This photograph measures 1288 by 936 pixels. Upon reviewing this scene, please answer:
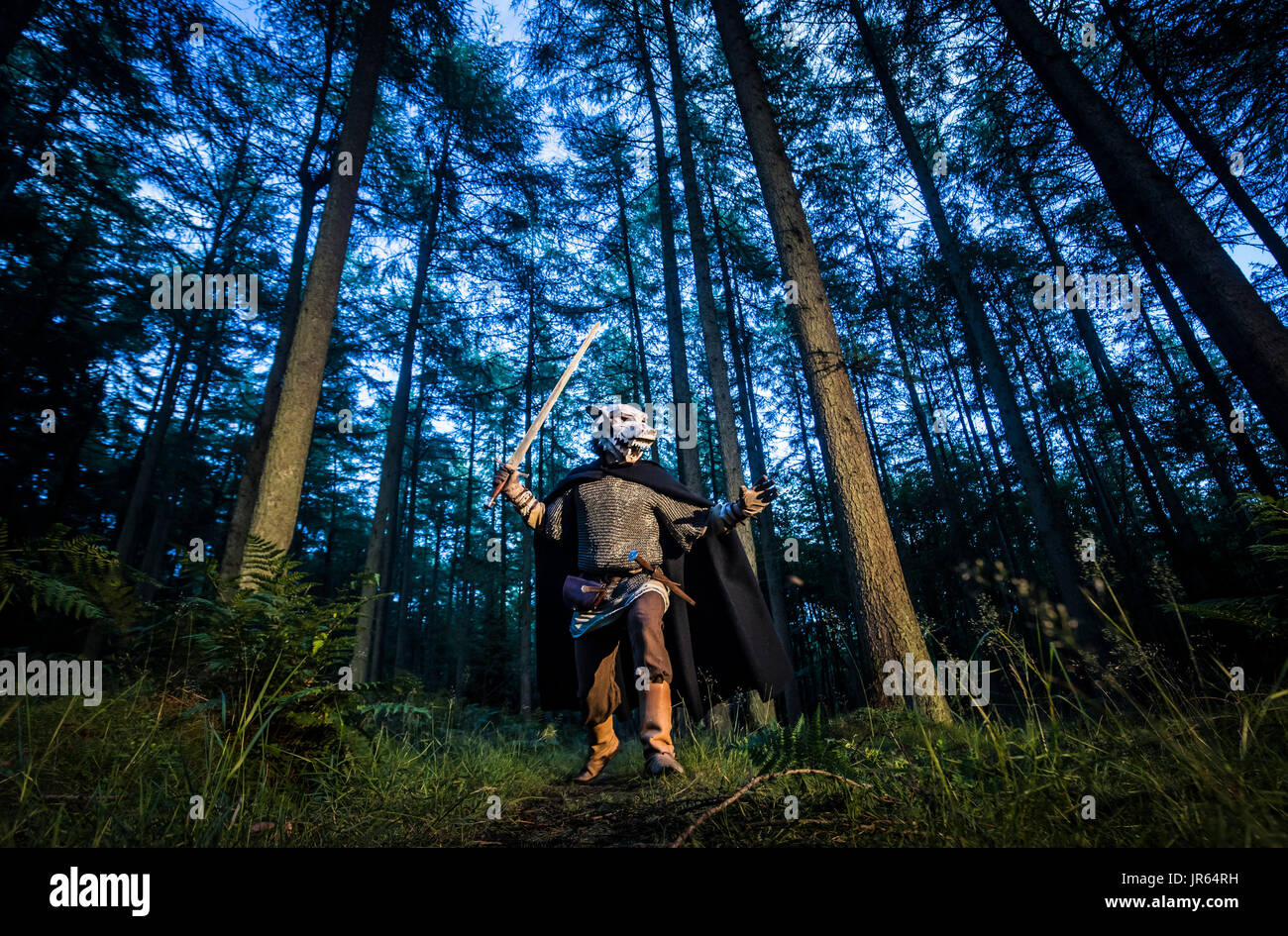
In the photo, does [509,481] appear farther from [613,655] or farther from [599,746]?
[599,746]

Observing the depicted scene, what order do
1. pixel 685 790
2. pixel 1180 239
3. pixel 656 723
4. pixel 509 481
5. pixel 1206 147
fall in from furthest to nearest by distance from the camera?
pixel 1206 147
pixel 1180 239
pixel 509 481
pixel 656 723
pixel 685 790

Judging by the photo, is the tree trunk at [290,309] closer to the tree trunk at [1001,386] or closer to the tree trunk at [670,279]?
the tree trunk at [670,279]

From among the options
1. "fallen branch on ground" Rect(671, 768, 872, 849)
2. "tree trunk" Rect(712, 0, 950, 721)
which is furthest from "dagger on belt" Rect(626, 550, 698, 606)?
"fallen branch on ground" Rect(671, 768, 872, 849)

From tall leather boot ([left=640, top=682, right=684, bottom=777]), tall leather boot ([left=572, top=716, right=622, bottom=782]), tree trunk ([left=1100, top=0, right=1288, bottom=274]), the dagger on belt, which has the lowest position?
tall leather boot ([left=572, top=716, right=622, bottom=782])

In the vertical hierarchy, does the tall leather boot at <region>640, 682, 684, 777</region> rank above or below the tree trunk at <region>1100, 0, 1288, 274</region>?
below

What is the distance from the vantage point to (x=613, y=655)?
398 cm

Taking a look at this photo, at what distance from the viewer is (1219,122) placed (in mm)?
7633

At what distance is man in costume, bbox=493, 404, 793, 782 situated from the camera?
145 inches

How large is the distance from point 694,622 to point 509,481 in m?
2.05

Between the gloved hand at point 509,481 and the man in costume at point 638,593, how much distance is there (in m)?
0.01

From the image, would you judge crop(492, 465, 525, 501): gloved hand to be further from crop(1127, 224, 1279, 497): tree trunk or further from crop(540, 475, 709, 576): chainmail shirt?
crop(1127, 224, 1279, 497): tree trunk

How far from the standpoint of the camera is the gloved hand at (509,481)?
12.6 feet

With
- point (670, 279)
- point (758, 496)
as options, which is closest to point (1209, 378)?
point (670, 279)

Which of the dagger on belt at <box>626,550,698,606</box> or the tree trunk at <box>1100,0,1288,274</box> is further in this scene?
the tree trunk at <box>1100,0,1288,274</box>
